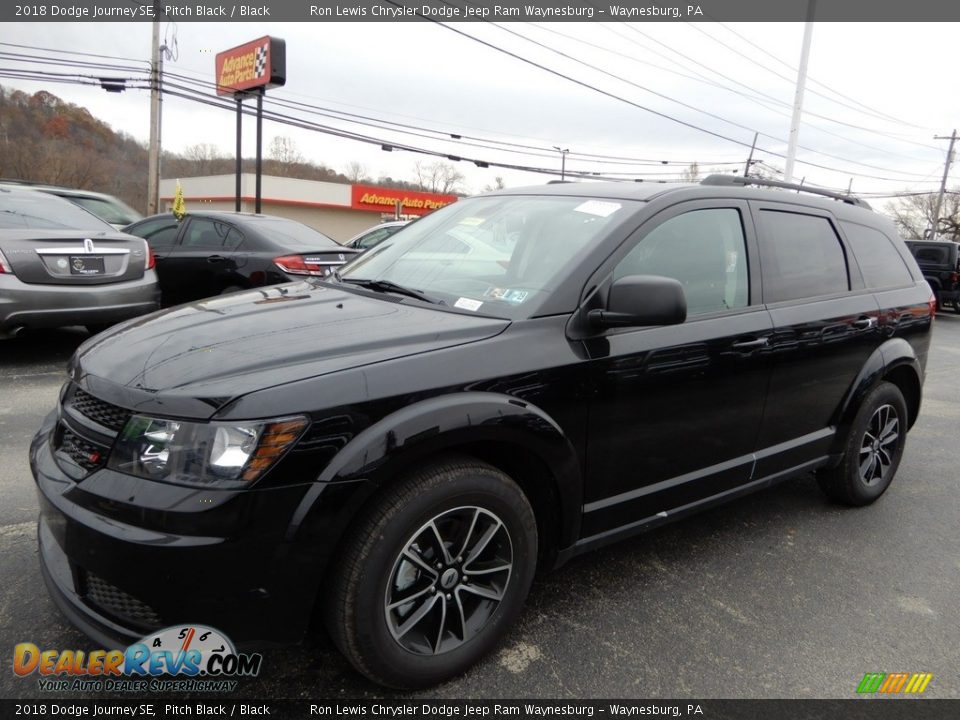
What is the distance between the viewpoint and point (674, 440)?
2707 millimetres

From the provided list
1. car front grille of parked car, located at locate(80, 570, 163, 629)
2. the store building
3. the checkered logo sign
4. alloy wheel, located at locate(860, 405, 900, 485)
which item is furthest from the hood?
the store building

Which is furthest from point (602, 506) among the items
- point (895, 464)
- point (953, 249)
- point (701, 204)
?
point (953, 249)

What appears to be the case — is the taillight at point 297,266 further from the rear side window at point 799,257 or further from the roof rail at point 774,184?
the rear side window at point 799,257

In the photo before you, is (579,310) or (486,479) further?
(579,310)

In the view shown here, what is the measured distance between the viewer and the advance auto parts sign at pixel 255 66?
2452cm

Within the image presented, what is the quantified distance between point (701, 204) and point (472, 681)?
2.18 m

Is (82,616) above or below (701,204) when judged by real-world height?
below

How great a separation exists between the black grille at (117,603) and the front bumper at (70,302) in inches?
179

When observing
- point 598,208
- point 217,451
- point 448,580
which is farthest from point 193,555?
point 598,208

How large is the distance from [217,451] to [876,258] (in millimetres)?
3877

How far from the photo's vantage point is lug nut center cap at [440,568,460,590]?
211 centimetres

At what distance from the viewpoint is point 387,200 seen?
46000 mm

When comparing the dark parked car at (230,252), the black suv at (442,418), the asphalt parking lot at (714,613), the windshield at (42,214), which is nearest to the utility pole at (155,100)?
the dark parked car at (230,252)

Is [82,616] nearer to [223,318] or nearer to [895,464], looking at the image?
[223,318]
